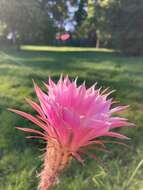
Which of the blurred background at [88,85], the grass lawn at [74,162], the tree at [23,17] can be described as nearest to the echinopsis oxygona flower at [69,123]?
the blurred background at [88,85]

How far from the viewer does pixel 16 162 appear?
143 inches

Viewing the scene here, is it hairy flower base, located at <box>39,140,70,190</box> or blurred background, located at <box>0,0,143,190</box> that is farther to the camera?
blurred background, located at <box>0,0,143,190</box>

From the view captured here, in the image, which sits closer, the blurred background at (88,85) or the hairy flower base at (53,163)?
the hairy flower base at (53,163)

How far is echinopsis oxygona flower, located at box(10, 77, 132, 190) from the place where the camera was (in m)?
0.79

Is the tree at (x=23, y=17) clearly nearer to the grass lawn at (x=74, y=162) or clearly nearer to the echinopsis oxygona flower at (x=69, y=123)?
the grass lawn at (x=74, y=162)

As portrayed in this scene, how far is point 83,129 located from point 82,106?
45 mm

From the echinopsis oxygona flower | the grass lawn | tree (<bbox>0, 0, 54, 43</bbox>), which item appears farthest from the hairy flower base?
tree (<bbox>0, 0, 54, 43</bbox>)

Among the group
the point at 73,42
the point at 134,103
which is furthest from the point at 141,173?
the point at 73,42

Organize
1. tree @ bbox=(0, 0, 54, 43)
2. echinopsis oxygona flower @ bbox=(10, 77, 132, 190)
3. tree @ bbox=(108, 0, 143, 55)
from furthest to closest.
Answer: tree @ bbox=(0, 0, 54, 43)
tree @ bbox=(108, 0, 143, 55)
echinopsis oxygona flower @ bbox=(10, 77, 132, 190)

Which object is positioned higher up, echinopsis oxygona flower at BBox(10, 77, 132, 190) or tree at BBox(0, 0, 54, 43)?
echinopsis oxygona flower at BBox(10, 77, 132, 190)

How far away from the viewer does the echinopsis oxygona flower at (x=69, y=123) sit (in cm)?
79

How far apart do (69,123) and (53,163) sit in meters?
0.10

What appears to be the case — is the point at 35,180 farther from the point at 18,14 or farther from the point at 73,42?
the point at 73,42

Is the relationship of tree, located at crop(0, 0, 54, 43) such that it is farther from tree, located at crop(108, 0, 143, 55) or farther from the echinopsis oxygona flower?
the echinopsis oxygona flower
